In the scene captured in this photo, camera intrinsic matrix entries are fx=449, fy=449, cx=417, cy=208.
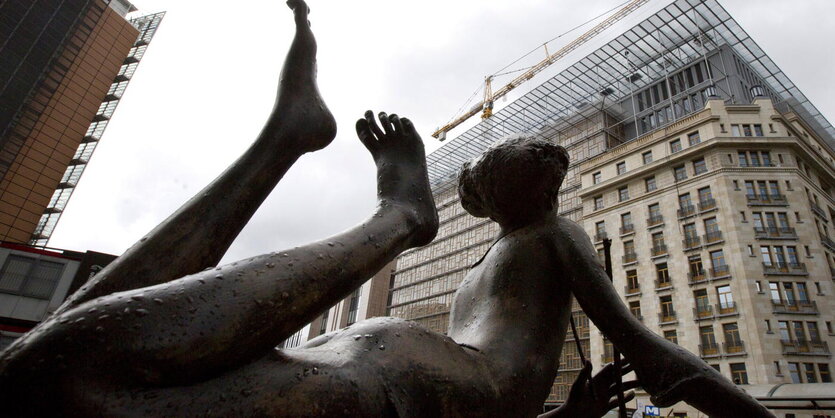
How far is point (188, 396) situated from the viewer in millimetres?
729

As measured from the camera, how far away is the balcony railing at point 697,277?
23.9m

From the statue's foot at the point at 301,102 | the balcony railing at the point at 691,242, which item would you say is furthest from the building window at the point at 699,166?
the statue's foot at the point at 301,102

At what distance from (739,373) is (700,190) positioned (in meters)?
10.3

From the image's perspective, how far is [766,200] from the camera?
965 inches

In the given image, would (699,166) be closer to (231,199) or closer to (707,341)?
(707,341)

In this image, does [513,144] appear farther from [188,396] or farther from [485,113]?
[485,113]

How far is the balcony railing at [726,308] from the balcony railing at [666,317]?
2.08m

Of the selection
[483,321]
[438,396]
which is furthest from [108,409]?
[483,321]

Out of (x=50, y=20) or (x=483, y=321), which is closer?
(x=483, y=321)

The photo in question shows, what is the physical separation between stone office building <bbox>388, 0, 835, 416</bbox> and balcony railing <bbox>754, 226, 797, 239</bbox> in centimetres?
7

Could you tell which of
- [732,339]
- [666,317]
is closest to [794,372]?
[732,339]

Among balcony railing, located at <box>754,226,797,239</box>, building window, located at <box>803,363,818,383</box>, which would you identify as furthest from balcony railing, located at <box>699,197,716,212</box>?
building window, located at <box>803,363,818,383</box>

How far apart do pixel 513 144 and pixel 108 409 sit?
4.29ft

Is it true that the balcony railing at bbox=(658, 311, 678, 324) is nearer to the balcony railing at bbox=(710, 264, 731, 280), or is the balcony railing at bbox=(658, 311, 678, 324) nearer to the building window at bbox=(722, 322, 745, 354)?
the building window at bbox=(722, 322, 745, 354)
